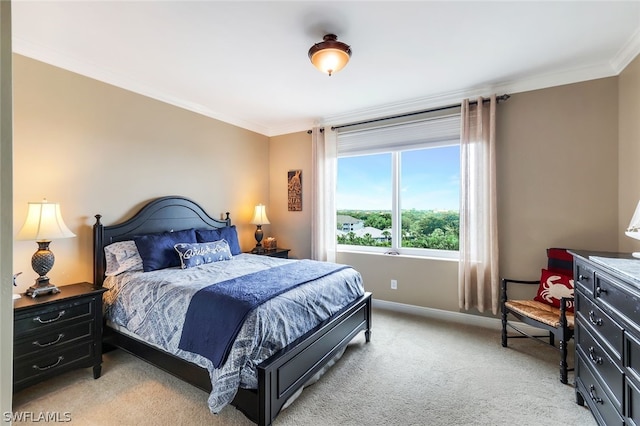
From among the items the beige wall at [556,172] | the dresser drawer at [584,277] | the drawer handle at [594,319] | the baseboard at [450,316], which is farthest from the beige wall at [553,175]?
the drawer handle at [594,319]

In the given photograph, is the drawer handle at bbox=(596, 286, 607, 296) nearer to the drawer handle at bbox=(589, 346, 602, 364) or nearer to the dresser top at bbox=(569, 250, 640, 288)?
the dresser top at bbox=(569, 250, 640, 288)

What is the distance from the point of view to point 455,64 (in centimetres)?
270

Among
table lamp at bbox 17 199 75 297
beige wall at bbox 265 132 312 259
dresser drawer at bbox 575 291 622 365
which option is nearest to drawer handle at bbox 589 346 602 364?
dresser drawer at bbox 575 291 622 365

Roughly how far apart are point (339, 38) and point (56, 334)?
308 centimetres

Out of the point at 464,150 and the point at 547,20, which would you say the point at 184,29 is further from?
the point at 464,150

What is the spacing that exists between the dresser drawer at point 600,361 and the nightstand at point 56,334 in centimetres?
338

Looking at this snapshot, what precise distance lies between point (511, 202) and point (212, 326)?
3.16 m

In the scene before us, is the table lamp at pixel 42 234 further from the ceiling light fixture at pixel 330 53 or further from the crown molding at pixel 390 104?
the ceiling light fixture at pixel 330 53

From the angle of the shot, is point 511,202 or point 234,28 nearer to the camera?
point 234,28

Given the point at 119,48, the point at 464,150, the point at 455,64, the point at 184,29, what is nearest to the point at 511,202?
the point at 464,150

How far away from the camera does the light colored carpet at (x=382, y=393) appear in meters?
1.85

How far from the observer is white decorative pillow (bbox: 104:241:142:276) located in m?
2.71

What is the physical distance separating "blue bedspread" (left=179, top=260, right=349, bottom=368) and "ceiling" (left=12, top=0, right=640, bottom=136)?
193 cm

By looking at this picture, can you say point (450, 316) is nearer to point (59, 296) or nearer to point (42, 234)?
point (59, 296)
